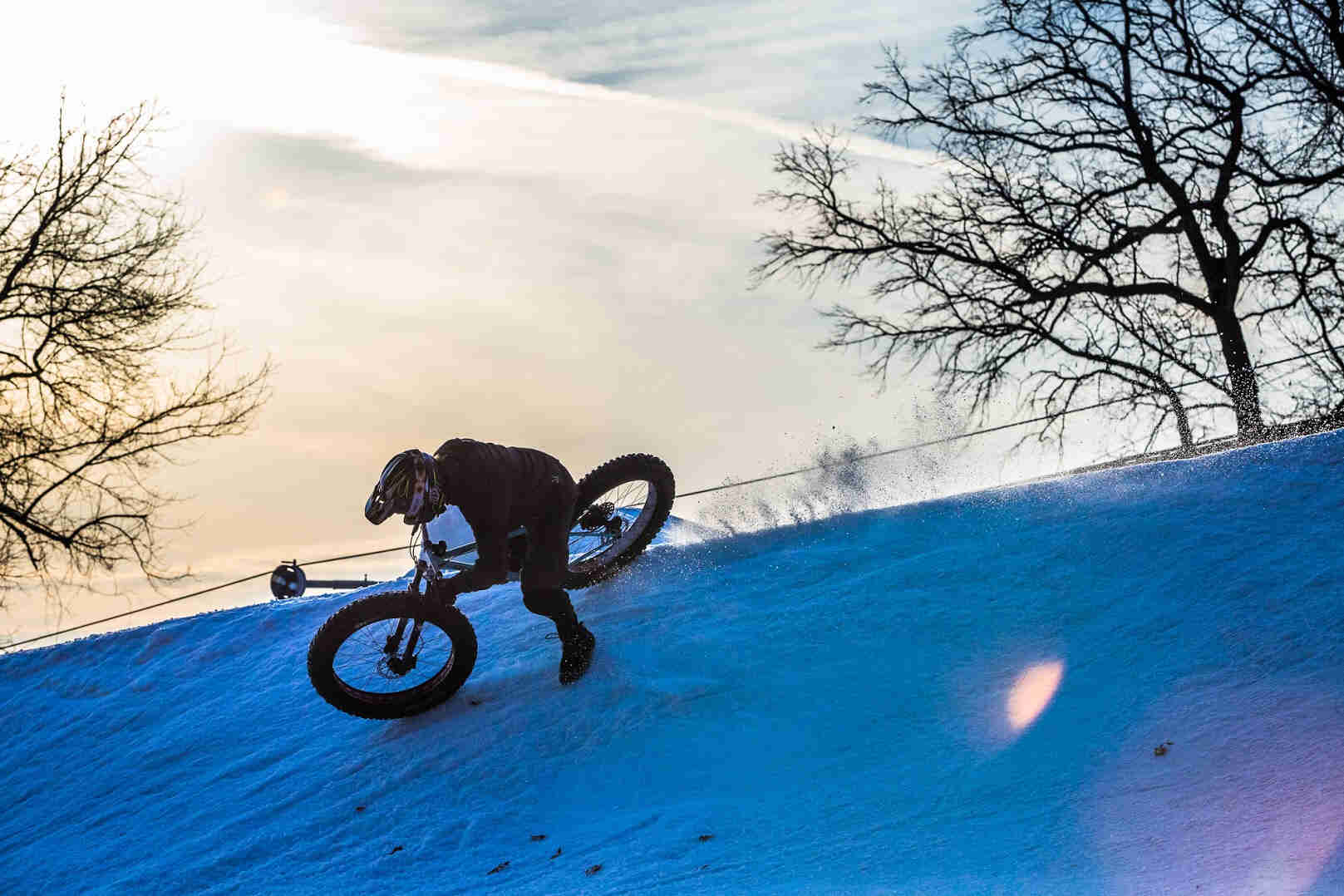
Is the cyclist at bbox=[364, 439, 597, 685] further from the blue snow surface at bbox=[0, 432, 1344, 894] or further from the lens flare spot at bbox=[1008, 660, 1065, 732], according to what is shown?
the lens flare spot at bbox=[1008, 660, 1065, 732]

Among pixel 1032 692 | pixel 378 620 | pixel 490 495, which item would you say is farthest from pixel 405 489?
pixel 1032 692

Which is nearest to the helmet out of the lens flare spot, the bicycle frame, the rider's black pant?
the bicycle frame

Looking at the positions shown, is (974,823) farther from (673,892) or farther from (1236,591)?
(1236,591)

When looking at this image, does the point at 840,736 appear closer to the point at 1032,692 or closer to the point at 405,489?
the point at 1032,692

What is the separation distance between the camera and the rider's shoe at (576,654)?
8.78 m

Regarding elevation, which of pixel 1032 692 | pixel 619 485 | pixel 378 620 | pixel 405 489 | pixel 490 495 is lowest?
pixel 1032 692

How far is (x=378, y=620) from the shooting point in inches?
347

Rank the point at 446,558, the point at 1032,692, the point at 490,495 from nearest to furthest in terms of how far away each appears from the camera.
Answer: the point at 1032,692 < the point at 490,495 < the point at 446,558

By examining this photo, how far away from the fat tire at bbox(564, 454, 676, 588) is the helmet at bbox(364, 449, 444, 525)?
5.66 ft

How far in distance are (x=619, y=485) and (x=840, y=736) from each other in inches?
136

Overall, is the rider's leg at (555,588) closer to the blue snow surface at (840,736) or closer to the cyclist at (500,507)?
the cyclist at (500,507)

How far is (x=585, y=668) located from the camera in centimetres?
884

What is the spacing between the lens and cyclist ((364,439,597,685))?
828cm

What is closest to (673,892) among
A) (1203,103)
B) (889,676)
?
(889,676)
